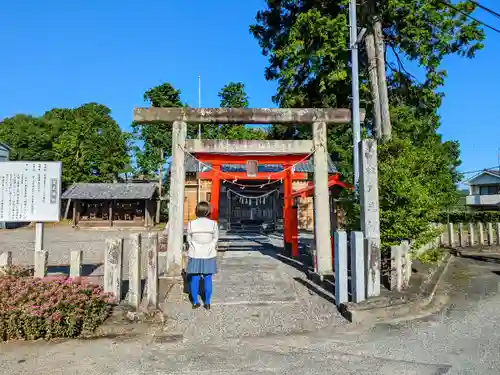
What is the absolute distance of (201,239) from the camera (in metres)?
6.23

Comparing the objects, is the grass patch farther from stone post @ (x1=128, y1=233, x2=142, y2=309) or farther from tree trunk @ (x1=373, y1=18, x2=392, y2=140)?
tree trunk @ (x1=373, y1=18, x2=392, y2=140)

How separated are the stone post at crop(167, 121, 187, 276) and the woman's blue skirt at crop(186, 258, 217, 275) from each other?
8.86 ft

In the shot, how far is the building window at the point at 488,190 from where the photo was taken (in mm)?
45263

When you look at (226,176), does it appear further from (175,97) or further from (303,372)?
(175,97)

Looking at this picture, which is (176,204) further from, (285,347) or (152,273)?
(285,347)

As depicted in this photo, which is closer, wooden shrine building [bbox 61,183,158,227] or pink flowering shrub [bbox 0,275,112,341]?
pink flowering shrub [bbox 0,275,112,341]

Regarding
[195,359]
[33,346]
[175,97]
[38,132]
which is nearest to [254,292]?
[195,359]

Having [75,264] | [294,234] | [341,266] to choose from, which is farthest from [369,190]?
[294,234]

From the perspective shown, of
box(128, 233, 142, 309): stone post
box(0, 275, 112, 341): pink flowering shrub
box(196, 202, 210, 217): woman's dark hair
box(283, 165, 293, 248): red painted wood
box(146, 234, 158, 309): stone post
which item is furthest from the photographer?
box(283, 165, 293, 248): red painted wood

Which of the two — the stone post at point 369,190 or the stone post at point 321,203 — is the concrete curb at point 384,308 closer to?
the stone post at point 369,190

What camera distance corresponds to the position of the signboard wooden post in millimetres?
7078

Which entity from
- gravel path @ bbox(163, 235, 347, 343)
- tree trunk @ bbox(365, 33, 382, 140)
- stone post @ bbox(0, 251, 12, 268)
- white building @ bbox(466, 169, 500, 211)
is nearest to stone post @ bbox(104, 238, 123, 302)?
gravel path @ bbox(163, 235, 347, 343)

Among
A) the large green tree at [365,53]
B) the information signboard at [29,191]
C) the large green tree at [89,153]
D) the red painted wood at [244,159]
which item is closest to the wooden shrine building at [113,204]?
the large green tree at [89,153]

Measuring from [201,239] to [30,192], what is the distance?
11.5ft
